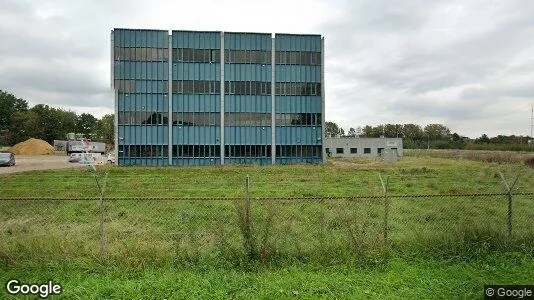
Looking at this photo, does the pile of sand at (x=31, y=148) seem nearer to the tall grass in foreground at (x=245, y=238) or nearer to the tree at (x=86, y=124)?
the tree at (x=86, y=124)

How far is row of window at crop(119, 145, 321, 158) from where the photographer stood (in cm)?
4853

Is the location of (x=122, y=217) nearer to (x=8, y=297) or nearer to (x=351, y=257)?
(x=8, y=297)

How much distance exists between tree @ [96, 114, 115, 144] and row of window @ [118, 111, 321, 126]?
4281 inches

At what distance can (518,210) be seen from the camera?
45.3 ft

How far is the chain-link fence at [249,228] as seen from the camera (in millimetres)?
8117

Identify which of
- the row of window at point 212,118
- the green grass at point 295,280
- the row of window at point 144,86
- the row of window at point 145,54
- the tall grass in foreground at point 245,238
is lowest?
the green grass at point 295,280

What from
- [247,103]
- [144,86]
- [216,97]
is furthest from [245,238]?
[144,86]

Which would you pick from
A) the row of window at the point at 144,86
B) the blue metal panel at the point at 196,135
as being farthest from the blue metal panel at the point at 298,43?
the row of window at the point at 144,86

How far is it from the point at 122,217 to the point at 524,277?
38.8 ft

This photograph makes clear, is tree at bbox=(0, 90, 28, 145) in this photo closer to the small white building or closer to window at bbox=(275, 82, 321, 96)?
the small white building

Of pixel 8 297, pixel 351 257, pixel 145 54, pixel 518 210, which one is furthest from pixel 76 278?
pixel 145 54

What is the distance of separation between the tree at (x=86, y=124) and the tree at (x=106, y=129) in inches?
93.5

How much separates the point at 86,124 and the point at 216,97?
12786 cm

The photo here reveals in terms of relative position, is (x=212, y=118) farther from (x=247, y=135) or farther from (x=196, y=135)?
(x=247, y=135)
